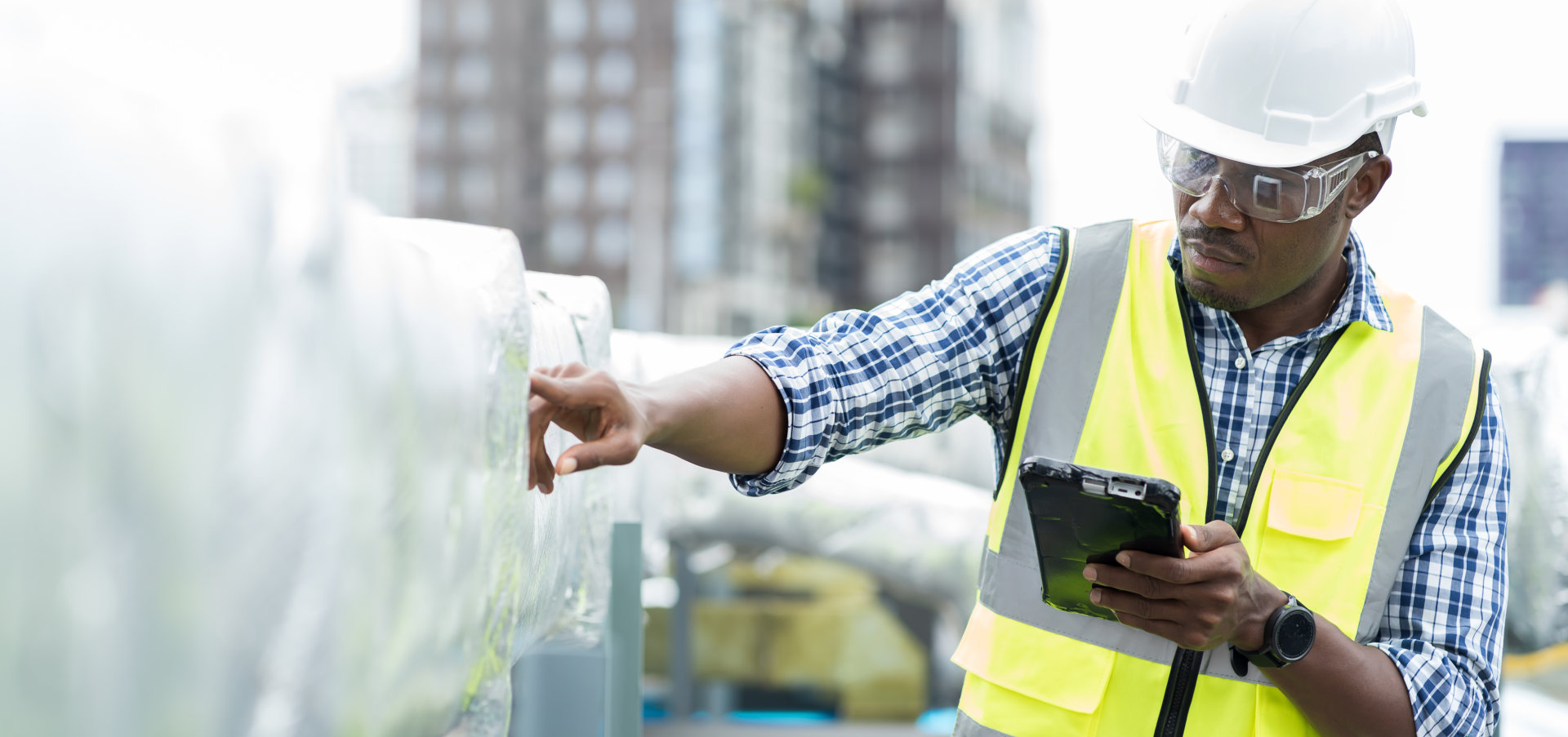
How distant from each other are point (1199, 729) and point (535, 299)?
877 mm

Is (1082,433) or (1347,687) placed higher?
(1082,433)

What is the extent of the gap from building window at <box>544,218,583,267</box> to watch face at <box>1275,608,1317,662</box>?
3805 centimetres

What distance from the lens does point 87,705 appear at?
0.52 metres

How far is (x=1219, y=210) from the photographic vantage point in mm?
1444

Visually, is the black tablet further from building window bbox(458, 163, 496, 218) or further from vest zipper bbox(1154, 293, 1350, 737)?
building window bbox(458, 163, 496, 218)

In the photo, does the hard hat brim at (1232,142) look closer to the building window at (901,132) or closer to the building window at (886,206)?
the building window at (886,206)

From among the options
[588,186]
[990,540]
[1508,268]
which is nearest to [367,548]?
[990,540]

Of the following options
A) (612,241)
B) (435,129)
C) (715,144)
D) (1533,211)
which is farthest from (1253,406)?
(435,129)

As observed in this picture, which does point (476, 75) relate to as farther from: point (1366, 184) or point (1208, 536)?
point (1208, 536)

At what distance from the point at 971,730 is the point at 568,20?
3951 centimetres

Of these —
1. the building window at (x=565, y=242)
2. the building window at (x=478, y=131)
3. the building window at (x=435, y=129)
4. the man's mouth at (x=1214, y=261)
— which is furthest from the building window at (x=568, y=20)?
the man's mouth at (x=1214, y=261)

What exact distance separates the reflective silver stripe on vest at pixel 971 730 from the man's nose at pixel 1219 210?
2.08ft

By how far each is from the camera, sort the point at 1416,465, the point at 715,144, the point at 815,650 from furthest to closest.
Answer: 1. the point at 715,144
2. the point at 815,650
3. the point at 1416,465

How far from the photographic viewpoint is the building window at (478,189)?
1549 inches
